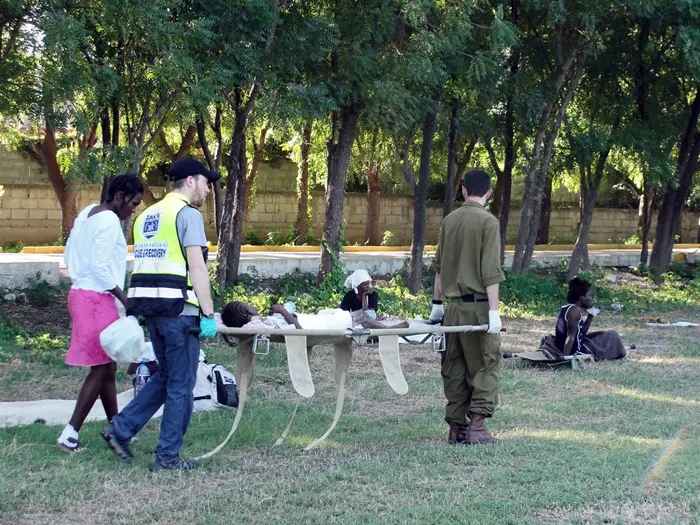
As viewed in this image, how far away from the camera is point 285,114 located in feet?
39.5

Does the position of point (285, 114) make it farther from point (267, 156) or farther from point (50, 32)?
point (267, 156)

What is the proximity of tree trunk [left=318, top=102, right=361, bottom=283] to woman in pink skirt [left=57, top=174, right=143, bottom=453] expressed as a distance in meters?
8.25

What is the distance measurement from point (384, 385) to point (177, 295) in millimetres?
3855

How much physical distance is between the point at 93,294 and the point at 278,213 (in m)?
23.2

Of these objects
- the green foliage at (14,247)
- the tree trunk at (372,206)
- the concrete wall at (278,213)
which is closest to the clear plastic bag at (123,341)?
the green foliage at (14,247)

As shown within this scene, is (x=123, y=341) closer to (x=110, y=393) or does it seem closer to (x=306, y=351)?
(x=110, y=393)

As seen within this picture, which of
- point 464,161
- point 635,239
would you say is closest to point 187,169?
point 464,161

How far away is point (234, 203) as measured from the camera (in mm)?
14734

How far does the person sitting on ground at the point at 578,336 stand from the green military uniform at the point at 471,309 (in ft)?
11.8

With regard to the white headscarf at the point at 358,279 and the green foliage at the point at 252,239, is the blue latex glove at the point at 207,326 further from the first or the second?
the green foliage at the point at 252,239

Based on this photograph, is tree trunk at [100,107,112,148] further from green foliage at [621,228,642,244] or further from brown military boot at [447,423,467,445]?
green foliage at [621,228,642,244]

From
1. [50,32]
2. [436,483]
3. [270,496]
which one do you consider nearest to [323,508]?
[270,496]

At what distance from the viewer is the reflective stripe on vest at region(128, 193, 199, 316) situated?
5527 millimetres

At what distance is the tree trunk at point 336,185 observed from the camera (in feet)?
46.7
